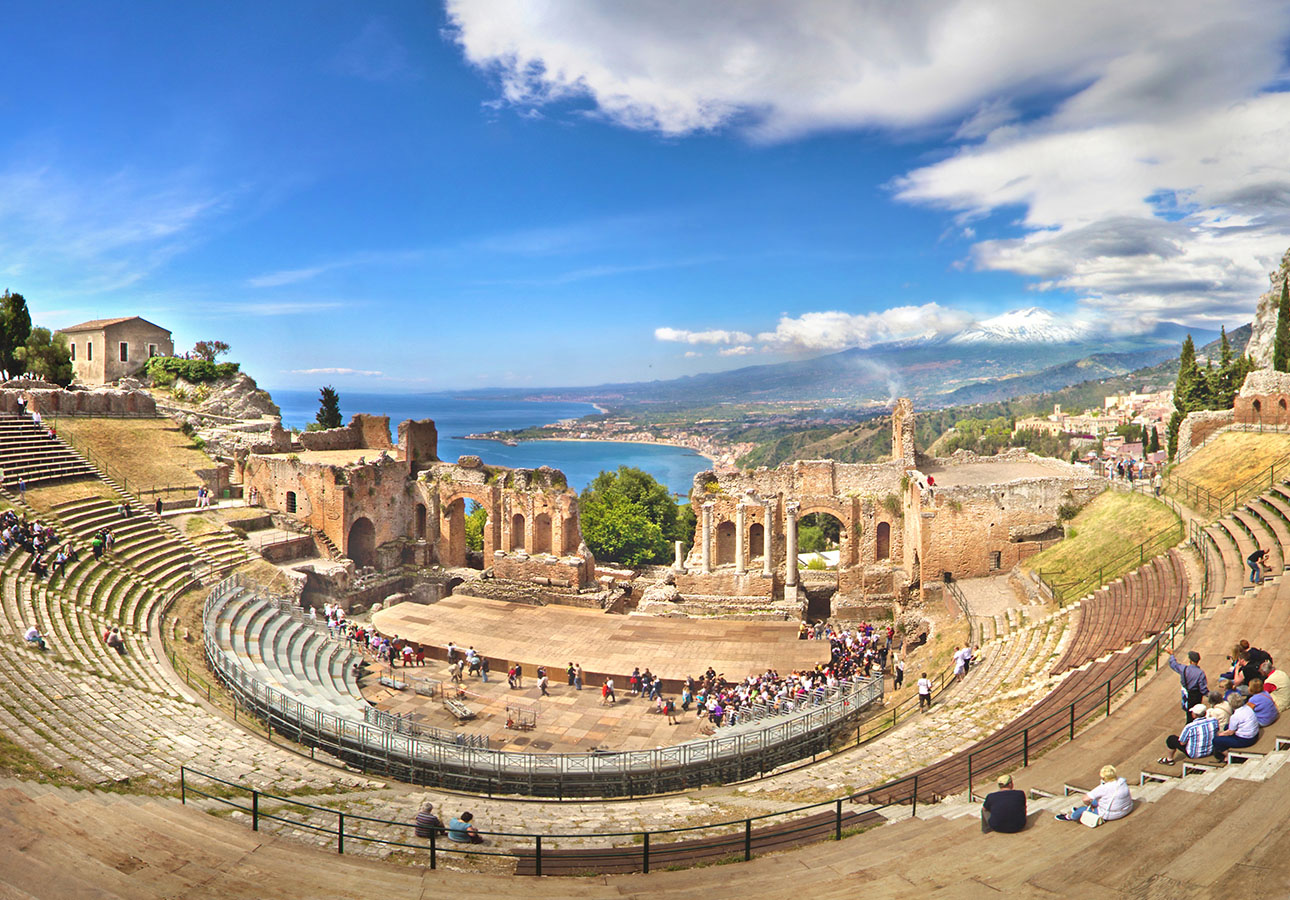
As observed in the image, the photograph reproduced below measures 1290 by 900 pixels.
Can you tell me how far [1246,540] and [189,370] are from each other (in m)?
54.9

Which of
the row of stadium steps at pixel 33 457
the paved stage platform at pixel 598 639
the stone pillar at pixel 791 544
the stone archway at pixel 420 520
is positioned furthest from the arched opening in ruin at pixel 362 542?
the stone pillar at pixel 791 544

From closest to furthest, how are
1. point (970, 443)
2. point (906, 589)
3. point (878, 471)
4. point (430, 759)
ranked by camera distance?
point (430, 759)
point (906, 589)
point (878, 471)
point (970, 443)

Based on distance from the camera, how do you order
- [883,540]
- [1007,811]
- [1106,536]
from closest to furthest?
[1007,811] < [1106,536] < [883,540]

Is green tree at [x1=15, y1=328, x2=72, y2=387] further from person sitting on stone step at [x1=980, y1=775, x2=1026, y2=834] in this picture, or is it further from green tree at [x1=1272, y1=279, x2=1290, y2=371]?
green tree at [x1=1272, y1=279, x2=1290, y2=371]

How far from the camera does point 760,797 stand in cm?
1401

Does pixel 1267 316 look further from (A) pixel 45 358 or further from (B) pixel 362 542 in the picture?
(A) pixel 45 358

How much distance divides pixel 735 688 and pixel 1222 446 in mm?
20675

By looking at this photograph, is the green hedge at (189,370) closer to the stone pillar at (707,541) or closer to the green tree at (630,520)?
the green tree at (630,520)

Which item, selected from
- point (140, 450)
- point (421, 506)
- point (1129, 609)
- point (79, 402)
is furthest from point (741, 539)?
point (79, 402)

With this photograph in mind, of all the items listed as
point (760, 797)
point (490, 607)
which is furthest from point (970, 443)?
point (760, 797)

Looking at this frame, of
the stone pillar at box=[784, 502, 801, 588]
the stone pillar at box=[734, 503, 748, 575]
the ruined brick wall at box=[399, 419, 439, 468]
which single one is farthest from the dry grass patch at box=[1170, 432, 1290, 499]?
the ruined brick wall at box=[399, 419, 439, 468]

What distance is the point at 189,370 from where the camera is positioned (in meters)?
48.3

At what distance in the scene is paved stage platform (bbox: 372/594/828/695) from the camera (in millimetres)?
23359

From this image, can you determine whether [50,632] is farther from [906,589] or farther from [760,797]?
[906,589]
